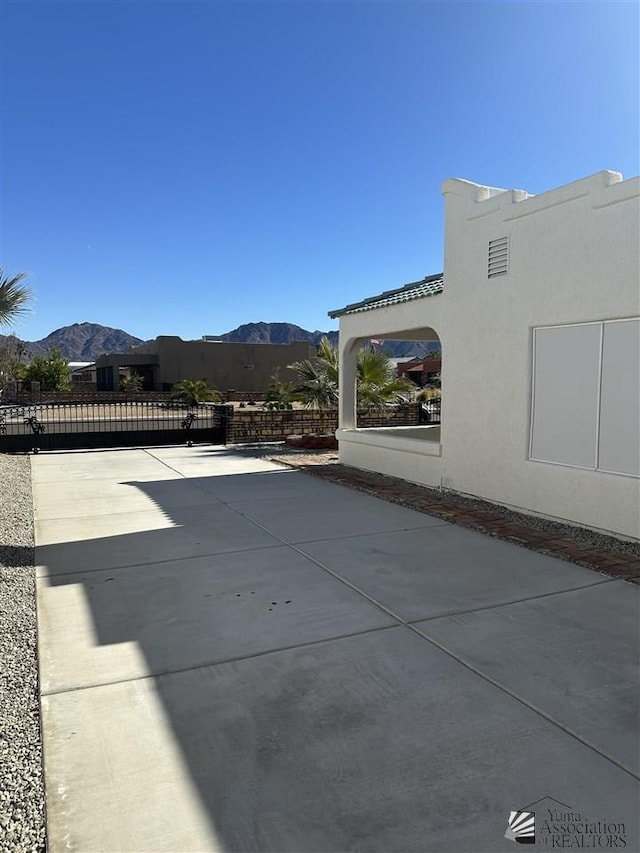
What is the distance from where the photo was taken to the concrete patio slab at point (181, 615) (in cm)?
393

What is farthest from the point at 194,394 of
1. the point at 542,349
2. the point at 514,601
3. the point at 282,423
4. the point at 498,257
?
the point at 514,601

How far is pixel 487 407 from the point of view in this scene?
8711 millimetres

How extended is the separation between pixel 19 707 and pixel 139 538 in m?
3.58

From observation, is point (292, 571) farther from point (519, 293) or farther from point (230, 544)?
point (519, 293)

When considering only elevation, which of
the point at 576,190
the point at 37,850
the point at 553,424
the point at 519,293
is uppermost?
the point at 576,190

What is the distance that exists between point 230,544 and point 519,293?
193 inches

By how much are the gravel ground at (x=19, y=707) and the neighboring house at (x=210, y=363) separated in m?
47.9

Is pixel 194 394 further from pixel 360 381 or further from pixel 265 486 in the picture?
pixel 265 486

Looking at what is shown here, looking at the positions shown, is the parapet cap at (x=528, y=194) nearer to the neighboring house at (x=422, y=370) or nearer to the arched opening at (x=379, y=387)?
the arched opening at (x=379, y=387)

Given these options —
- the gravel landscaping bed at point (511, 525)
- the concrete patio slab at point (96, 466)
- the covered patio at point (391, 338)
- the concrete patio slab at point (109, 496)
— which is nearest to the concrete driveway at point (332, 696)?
the gravel landscaping bed at point (511, 525)

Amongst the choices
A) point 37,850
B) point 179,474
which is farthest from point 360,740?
point 179,474

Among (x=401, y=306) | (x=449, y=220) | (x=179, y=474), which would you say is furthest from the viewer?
(x=179, y=474)

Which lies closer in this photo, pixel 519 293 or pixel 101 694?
pixel 101 694

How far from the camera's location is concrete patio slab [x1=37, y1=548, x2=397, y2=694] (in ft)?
12.9
